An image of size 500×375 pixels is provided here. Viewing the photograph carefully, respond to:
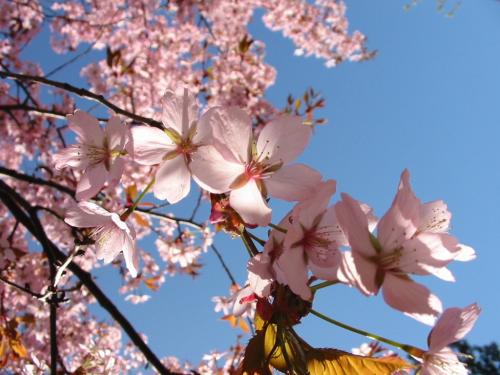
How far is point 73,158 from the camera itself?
1131 millimetres

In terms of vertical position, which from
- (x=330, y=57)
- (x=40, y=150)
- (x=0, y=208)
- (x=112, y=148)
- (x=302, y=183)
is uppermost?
(x=330, y=57)

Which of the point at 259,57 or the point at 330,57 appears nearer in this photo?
the point at 259,57

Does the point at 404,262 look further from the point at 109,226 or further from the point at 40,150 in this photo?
the point at 40,150

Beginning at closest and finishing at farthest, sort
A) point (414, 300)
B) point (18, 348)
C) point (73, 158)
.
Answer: point (414, 300)
point (73, 158)
point (18, 348)

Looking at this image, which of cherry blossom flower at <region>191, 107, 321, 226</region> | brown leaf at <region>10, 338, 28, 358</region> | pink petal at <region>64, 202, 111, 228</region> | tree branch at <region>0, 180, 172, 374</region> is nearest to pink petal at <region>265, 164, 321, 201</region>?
cherry blossom flower at <region>191, 107, 321, 226</region>

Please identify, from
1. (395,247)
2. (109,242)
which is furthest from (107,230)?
(395,247)

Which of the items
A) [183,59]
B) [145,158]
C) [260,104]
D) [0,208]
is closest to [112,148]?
[145,158]

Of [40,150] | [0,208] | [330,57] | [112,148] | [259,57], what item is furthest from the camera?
[330,57]

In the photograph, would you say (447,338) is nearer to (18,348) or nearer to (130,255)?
(130,255)

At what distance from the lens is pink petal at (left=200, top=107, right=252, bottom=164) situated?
31.2 inches

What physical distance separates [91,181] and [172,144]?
9.2 inches

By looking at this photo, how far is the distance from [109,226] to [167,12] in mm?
6923

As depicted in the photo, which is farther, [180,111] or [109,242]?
[109,242]

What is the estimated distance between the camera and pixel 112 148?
1.05 meters
